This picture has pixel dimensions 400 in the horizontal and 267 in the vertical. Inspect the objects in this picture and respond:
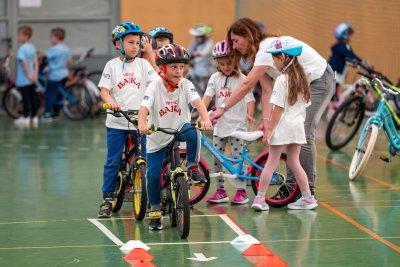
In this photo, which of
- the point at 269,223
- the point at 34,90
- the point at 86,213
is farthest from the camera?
the point at 34,90

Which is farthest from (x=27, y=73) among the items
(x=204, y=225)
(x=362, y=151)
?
(x=204, y=225)

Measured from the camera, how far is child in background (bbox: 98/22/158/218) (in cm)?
999

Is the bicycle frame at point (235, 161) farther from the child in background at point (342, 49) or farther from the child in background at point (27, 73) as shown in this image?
the child in background at point (27, 73)

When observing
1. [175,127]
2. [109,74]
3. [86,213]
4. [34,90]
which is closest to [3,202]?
[86,213]

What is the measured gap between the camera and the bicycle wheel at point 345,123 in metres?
14.7

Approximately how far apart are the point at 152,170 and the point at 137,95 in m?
1.10

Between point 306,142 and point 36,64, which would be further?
point 36,64

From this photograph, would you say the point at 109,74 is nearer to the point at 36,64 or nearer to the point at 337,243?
the point at 337,243

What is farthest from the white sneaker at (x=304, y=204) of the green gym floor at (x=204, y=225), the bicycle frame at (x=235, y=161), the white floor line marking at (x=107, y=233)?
the white floor line marking at (x=107, y=233)

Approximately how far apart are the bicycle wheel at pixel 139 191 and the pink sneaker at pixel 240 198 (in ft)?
4.26

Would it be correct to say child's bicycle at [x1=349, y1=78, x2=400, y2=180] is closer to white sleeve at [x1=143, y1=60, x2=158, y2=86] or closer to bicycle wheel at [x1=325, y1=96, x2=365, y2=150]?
bicycle wheel at [x1=325, y1=96, x2=365, y2=150]

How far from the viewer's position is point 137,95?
10.1 metres

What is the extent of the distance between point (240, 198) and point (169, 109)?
1.99 m

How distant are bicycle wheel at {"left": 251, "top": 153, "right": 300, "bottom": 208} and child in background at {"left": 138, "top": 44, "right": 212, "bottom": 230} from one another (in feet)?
5.23
